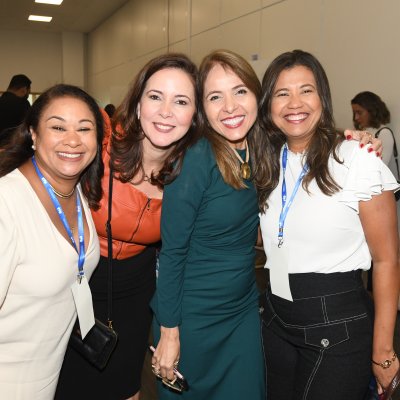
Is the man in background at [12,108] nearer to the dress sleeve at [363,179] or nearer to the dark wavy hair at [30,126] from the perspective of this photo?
the dark wavy hair at [30,126]

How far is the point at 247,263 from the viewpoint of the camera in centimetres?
180

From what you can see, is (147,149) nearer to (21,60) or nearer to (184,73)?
(184,73)

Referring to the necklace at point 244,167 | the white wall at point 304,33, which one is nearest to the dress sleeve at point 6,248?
the necklace at point 244,167

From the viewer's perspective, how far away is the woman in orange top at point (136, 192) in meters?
1.87

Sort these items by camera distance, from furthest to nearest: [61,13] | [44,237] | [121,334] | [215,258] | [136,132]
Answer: [61,13], [121,334], [136,132], [215,258], [44,237]

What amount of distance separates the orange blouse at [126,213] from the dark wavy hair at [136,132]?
46 millimetres

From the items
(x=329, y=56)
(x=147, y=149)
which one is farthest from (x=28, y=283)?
(x=329, y=56)

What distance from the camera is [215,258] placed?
174 centimetres

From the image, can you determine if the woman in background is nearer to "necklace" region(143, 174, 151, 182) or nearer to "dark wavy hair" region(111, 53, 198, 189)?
"dark wavy hair" region(111, 53, 198, 189)

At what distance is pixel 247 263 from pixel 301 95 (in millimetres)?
728

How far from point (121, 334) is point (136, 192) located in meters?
0.81

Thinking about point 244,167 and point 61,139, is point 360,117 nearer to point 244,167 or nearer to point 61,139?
point 244,167

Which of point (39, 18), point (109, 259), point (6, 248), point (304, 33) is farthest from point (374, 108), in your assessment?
point (39, 18)

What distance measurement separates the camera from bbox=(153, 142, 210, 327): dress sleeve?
5.34ft
